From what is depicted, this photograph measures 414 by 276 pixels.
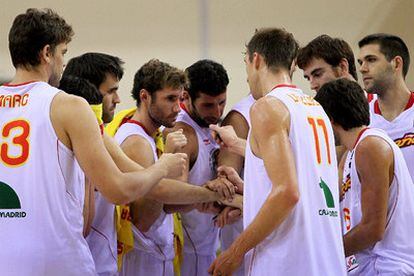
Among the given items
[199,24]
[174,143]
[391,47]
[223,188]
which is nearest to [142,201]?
[174,143]

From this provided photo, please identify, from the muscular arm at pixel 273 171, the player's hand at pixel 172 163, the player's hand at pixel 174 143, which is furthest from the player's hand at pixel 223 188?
the muscular arm at pixel 273 171

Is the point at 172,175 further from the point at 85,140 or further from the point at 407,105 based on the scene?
the point at 407,105

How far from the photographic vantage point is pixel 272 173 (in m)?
3.33

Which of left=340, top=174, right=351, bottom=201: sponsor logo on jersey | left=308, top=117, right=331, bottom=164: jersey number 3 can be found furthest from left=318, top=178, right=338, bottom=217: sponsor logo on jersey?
left=340, top=174, right=351, bottom=201: sponsor logo on jersey

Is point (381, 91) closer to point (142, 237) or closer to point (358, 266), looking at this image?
point (358, 266)

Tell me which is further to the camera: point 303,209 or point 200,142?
point 200,142

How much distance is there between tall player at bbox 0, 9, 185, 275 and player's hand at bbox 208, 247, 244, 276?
0.53 metres

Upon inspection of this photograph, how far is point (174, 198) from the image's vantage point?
440 cm

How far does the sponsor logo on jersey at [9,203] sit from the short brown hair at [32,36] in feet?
1.83

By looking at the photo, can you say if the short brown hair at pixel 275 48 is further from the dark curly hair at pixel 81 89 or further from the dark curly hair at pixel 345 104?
the dark curly hair at pixel 81 89

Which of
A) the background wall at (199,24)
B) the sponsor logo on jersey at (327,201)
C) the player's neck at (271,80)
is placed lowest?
the sponsor logo on jersey at (327,201)

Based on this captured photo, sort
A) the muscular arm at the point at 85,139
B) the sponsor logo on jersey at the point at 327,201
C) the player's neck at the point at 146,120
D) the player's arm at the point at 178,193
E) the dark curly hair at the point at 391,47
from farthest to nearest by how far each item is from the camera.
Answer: the dark curly hair at the point at 391,47 → the player's neck at the point at 146,120 → the player's arm at the point at 178,193 → the sponsor logo on jersey at the point at 327,201 → the muscular arm at the point at 85,139

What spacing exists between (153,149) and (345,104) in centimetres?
123

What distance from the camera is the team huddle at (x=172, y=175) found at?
10.6ft
